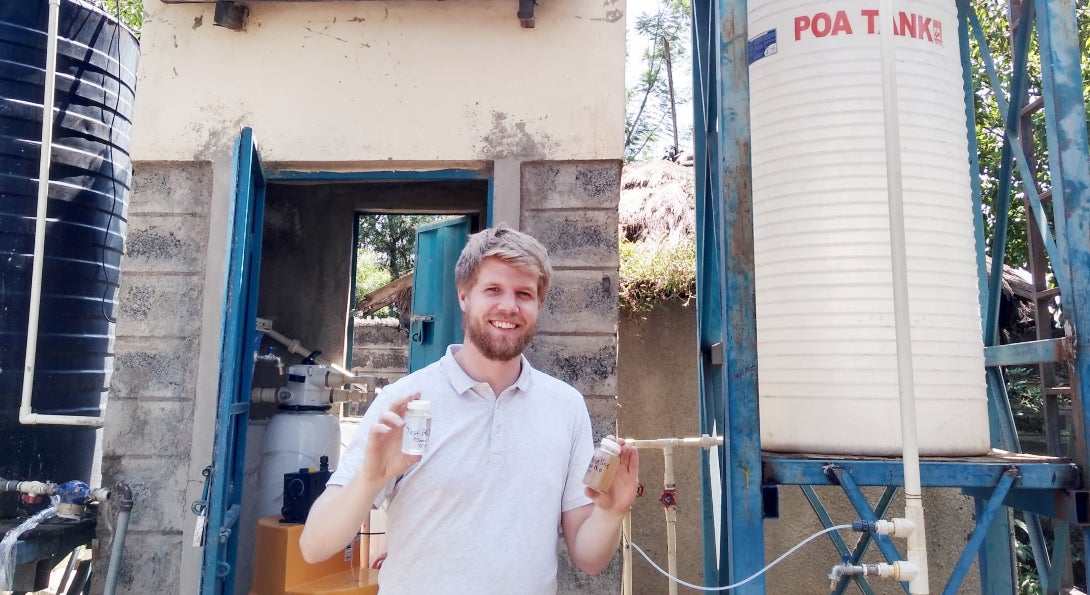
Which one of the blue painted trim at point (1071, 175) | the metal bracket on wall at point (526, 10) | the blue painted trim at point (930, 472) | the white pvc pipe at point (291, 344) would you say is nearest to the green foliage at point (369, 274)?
the white pvc pipe at point (291, 344)

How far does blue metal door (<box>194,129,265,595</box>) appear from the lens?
2.64 metres

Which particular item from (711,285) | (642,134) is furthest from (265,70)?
(642,134)

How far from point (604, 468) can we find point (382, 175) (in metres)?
2.13

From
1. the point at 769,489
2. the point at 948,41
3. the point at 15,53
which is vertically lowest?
the point at 769,489

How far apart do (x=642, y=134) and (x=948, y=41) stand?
11.6 m

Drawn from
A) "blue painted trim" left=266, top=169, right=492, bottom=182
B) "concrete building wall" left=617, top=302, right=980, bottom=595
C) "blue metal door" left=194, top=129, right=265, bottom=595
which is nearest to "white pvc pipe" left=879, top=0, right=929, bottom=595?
"blue painted trim" left=266, top=169, right=492, bottom=182

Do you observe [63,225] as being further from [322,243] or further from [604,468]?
[604,468]

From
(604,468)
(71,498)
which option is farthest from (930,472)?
(71,498)

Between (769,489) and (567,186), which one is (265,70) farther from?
(769,489)

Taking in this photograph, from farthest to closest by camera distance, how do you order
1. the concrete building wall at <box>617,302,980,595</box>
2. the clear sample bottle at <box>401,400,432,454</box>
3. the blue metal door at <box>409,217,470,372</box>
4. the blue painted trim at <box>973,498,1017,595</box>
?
the blue metal door at <box>409,217,470,372</box> → the concrete building wall at <box>617,302,980,595</box> → the blue painted trim at <box>973,498,1017,595</box> → the clear sample bottle at <box>401,400,432,454</box>

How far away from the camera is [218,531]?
8.72 feet

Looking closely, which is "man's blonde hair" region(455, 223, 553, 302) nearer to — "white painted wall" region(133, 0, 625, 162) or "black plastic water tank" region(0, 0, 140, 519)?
"white painted wall" region(133, 0, 625, 162)

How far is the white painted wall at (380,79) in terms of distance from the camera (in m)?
3.12

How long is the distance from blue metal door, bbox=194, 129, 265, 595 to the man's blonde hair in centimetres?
130
